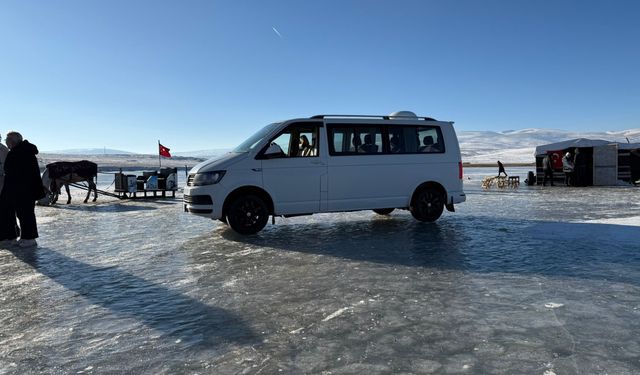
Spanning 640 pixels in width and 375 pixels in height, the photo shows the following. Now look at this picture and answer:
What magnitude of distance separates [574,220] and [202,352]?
9158 millimetres

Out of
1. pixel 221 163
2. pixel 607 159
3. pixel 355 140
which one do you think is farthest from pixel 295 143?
pixel 607 159

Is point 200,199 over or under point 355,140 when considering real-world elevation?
under

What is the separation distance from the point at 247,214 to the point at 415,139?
3.94m

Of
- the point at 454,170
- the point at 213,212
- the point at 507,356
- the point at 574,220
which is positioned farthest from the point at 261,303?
the point at 574,220

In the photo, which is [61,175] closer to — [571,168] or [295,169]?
[295,169]

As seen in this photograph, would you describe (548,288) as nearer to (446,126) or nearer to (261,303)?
(261,303)

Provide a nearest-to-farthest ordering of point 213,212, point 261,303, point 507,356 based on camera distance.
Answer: point 507,356
point 261,303
point 213,212

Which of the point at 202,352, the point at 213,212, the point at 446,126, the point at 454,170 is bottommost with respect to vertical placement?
the point at 202,352

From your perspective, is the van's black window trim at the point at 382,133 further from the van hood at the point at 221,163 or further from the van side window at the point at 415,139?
the van hood at the point at 221,163

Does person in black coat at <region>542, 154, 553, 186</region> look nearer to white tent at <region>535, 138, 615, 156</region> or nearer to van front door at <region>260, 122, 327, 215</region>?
white tent at <region>535, 138, 615, 156</region>

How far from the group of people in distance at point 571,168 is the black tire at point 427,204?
15327mm

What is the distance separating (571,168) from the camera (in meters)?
21.5

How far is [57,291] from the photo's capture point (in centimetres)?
482

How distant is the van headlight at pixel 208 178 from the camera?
7731 millimetres
